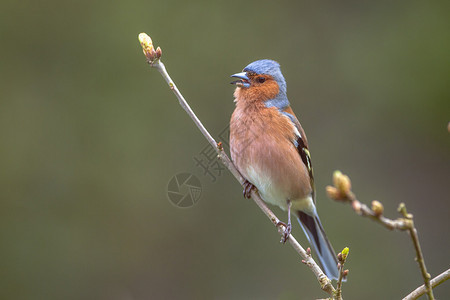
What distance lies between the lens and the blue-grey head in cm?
479

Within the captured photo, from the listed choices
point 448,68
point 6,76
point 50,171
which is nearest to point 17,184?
point 50,171

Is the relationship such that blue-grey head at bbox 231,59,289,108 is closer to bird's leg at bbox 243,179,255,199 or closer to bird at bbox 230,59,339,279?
bird at bbox 230,59,339,279

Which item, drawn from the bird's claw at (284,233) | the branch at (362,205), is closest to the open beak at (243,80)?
the bird's claw at (284,233)

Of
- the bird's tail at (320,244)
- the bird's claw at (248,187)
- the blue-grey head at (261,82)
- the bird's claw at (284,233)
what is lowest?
the bird's tail at (320,244)

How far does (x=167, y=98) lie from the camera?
7.37 m

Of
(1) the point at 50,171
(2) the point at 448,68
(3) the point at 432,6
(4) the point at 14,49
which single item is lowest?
(2) the point at 448,68

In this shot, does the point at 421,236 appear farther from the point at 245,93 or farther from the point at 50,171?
the point at 50,171

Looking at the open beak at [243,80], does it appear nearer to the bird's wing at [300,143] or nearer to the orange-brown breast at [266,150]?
the orange-brown breast at [266,150]

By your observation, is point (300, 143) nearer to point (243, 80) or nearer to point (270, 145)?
point (270, 145)

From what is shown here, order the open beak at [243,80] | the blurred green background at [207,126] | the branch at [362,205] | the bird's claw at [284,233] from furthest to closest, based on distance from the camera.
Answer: the blurred green background at [207,126] → the open beak at [243,80] → the bird's claw at [284,233] → the branch at [362,205]

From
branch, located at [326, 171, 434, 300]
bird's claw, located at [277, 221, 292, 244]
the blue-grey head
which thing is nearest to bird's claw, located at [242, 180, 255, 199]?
bird's claw, located at [277, 221, 292, 244]

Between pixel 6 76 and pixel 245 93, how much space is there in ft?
14.1

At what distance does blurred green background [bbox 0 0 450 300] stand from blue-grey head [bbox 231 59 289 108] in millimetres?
2278

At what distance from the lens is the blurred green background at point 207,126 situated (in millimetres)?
6832
